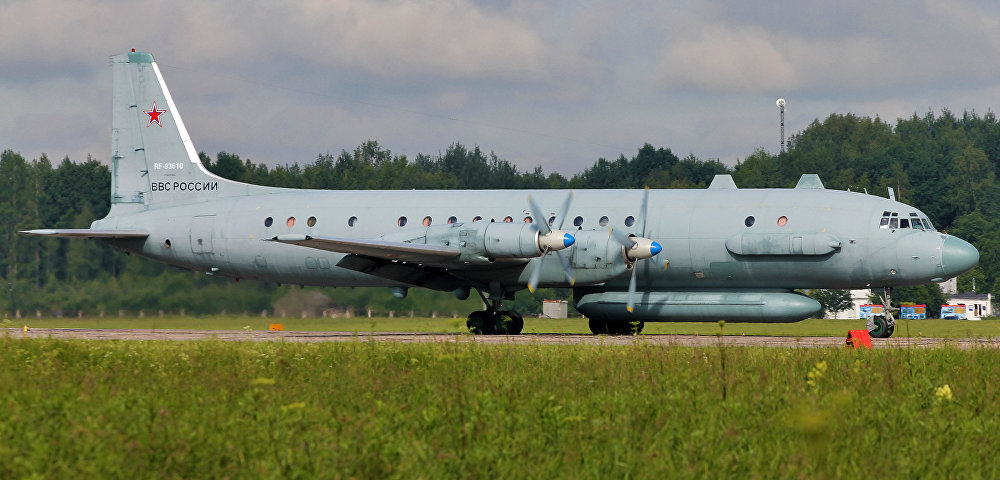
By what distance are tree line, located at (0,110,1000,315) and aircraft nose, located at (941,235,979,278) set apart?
937cm

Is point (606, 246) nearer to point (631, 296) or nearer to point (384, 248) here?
point (631, 296)

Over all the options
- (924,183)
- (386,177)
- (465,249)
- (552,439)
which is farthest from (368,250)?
(924,183)

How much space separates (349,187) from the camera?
57.3 meters

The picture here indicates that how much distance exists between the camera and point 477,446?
1016 centimetres

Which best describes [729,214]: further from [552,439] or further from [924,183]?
[924,183]

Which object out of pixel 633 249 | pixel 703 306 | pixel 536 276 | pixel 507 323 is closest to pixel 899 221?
pixel 703 306

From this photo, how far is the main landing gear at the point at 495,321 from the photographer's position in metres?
30.2

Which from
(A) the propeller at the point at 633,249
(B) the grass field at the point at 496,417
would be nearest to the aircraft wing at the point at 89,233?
(A) the propeller at the point at 633,249

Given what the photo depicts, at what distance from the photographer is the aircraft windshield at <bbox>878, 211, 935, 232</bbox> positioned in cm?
2817

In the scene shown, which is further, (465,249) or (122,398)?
(465,249)

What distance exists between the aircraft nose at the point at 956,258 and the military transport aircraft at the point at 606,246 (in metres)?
0.04

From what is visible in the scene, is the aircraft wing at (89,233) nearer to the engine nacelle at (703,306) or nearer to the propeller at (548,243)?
the propeller at (548,243)

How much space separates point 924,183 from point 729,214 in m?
77.0

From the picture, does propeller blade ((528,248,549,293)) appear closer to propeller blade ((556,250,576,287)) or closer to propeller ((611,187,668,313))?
propeller blade ((556,250,576,287))
